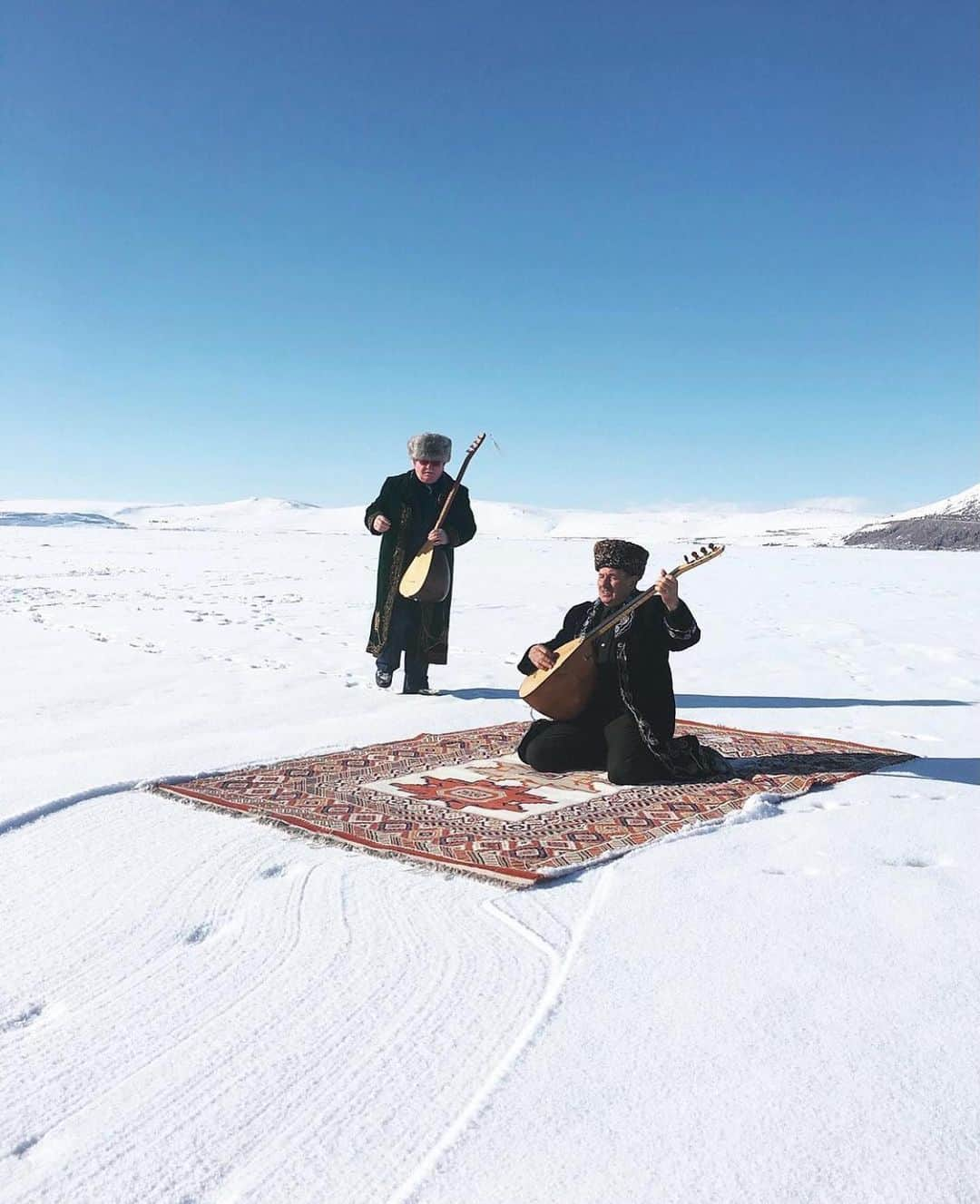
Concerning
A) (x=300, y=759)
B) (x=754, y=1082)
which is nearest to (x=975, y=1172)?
(x=754, y=1082)

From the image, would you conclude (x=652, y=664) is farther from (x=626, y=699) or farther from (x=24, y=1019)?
(x=24, y=1019)

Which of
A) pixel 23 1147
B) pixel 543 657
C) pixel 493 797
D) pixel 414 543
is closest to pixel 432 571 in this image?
pixel 414 543

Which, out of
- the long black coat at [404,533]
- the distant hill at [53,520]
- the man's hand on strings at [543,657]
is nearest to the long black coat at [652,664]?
the man's hand on strings at [543,657]

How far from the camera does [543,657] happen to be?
445 cm

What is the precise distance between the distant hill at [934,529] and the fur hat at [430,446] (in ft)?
91.0

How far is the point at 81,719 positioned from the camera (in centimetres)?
563

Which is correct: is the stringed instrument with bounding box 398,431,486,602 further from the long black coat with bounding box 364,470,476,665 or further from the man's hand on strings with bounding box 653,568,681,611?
the man's hand on strings with bounding box 653,568,681,611

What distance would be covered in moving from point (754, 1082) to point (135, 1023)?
1.24m

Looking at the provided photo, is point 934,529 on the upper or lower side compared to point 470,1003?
upper

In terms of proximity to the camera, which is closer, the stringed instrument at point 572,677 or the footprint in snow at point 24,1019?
the footprint in snow at point 24,1019

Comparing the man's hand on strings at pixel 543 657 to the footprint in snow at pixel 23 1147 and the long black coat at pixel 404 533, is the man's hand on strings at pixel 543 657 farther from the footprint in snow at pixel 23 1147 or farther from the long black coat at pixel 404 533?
the footprint in snow at pixel 23 1147

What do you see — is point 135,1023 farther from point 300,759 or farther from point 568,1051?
point 300,759

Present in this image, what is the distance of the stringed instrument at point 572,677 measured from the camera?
4422mm

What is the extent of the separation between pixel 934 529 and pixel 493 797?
1463 inches
